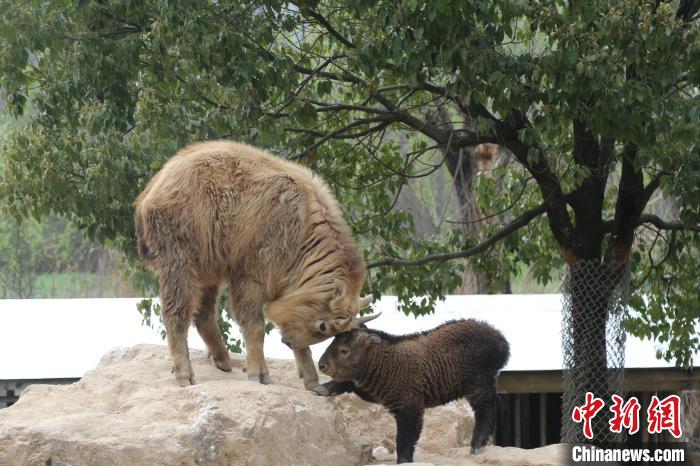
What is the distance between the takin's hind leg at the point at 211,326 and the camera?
6.60 m

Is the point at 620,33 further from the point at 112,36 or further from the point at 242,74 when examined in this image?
the point at 112,36

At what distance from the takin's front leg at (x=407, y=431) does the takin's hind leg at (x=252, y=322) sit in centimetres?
89

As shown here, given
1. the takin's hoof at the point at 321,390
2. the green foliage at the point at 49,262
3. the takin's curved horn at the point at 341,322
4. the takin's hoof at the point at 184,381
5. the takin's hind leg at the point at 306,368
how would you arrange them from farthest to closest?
the green foliage at the point at 49,262
the takin's hind leg at the point at 306,368
the takin's hoof at the point at 321,390
the takin's curved horn at the point at 341,322
the takin's hoof at the point at 184,381

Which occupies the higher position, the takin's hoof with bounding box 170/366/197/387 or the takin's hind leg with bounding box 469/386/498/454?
the takin's hoof with bounding box 170/366/197/387

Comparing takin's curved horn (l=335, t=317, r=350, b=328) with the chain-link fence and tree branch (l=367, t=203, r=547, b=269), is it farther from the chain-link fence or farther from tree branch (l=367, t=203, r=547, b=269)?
the chain-link fence

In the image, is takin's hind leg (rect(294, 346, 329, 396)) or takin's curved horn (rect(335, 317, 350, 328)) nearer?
takin's curved horn (rect(335, 317, 350, 328))

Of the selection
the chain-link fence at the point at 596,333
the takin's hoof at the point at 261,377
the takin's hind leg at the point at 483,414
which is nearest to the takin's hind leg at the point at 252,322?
the takin's hoof at the point at 261,377

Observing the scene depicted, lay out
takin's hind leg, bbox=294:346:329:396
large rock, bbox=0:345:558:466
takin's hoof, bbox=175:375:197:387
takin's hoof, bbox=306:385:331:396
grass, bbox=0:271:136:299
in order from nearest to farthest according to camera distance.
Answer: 1. large rock, bbox=0:345:558:466
2. takin's hoof, bbox=175:375:197:387
3. takin's hoof, bbox=306:385:331:396
4. takin's hind leg, bbox=294:346:329:396
5. grass, bbox=0:271:136:299

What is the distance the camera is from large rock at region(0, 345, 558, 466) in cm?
521

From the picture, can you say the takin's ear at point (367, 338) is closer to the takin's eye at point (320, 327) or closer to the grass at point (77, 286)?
the takin's eye at point (320, 327)

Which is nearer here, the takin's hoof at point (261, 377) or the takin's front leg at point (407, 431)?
the takin's front leg at point (407, 431)

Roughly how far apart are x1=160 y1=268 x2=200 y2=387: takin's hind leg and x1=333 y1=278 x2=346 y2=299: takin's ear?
0.89 m

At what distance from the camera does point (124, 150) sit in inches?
316

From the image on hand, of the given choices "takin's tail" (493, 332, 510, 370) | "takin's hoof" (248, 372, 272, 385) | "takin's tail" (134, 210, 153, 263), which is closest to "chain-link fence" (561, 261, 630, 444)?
"takin's tail" (493, 332, 510, 370)
